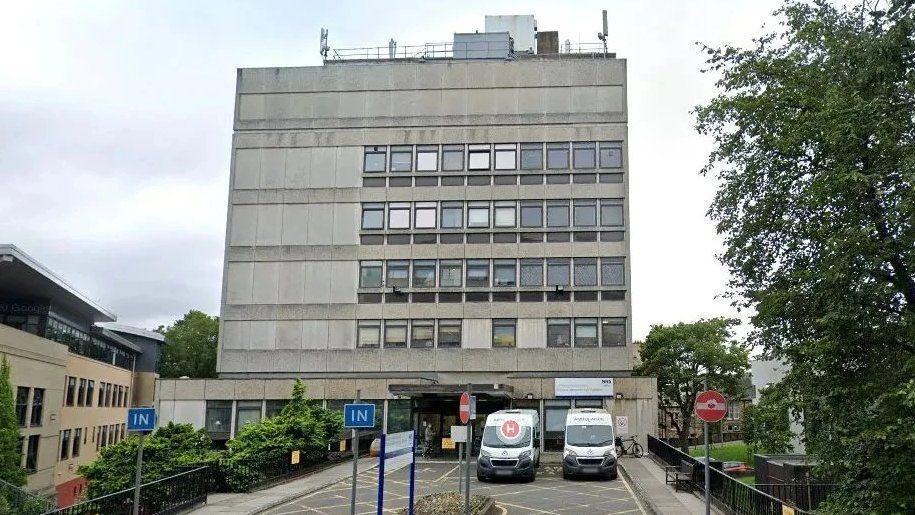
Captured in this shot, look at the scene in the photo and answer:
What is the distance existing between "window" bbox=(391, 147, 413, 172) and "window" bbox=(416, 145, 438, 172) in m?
0.50

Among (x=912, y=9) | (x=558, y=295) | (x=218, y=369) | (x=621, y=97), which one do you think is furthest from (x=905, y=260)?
(x=218, y=369)

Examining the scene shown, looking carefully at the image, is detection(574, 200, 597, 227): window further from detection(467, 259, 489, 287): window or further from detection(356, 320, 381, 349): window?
detection(356, 320, 381, 349): window

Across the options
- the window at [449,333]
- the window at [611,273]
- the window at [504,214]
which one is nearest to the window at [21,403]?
the window at [449,333]

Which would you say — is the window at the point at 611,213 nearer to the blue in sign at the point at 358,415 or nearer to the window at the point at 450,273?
the window at the point at 450,273

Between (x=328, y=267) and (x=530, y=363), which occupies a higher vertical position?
(x=328, y=267)

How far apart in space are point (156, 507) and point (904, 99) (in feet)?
65.2

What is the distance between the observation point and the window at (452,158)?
1954 inches

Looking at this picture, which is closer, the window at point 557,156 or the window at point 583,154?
the window at point 583,154

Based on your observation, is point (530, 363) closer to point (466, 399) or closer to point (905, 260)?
point (466, 399)

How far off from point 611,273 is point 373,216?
48.6ft

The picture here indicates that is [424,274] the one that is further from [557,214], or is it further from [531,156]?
[531,156]

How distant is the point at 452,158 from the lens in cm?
4984

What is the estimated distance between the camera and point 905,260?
15516 millimetres

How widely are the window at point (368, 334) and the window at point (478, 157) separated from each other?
11252mm
